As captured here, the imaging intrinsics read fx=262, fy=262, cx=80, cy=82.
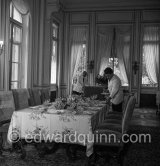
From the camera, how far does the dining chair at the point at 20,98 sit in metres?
3.62

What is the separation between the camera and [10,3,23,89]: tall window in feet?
18.4

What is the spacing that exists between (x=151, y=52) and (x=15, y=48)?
455 centimetres

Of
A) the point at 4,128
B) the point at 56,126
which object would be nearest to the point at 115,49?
the point at 4,128

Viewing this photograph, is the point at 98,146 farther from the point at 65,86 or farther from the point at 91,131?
the point at 65,86

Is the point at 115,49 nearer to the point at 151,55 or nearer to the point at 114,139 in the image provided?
the point at 151,55

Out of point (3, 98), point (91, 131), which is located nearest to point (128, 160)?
point (91, 131)

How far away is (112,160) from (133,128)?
2005 mm

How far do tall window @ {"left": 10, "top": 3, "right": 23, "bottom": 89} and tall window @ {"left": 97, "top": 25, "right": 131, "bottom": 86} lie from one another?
3.36m

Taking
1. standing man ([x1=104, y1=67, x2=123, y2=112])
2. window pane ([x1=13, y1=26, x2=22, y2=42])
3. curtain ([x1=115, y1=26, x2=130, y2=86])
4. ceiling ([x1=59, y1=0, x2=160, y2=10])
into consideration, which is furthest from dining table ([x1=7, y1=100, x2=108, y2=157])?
ceiling ([x1=59, y1=0, x2=160, y2=10])

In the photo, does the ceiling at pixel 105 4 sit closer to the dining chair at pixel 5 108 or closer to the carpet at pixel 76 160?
the dining chair at pixel 5 108

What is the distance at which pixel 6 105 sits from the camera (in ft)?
11.2

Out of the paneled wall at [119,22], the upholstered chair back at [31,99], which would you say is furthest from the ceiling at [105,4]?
the upholstered chair back at [31,99]

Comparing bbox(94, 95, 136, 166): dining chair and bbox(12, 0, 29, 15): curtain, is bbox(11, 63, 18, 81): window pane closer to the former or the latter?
bbox(12, 0, 29, 15): curtain

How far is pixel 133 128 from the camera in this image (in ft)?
16.2
